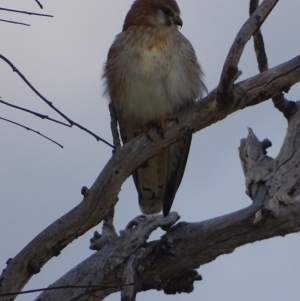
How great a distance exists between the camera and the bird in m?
4.74

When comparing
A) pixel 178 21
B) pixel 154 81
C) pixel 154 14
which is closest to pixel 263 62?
pixel 154 81

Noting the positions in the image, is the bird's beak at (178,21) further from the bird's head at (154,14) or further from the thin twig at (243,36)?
the thin twig at (243,36)

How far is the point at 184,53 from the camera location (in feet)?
16.0

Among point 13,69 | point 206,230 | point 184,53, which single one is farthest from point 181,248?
point 13,69

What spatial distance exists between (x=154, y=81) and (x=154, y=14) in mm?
740

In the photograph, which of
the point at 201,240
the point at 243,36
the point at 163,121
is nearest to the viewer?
the point at 243,36

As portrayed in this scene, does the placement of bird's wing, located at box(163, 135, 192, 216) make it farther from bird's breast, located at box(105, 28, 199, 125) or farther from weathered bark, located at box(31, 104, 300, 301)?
weathered bark, located at box(31, 104, 300, 301)

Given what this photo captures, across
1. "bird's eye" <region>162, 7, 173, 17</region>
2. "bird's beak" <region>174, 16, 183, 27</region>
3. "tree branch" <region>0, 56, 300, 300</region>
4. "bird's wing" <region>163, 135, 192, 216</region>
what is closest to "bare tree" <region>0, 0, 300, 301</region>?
"tree branch" <region>0, 56, 300, 300</region>

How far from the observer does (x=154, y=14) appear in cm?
526

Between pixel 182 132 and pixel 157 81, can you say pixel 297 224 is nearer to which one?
pixel 182 132

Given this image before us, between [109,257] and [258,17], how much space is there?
5.31ft

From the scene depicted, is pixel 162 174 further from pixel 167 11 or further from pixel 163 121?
pixel 167 11

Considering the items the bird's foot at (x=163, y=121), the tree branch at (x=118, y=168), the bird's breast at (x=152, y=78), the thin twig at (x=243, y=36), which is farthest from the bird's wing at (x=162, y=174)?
the thin twig at (x=243, y=36)

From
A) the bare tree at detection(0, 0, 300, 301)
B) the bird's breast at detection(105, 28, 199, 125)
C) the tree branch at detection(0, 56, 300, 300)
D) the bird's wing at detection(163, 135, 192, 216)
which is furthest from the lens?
the bird's wing at detection(163, 135, 192, 216)
